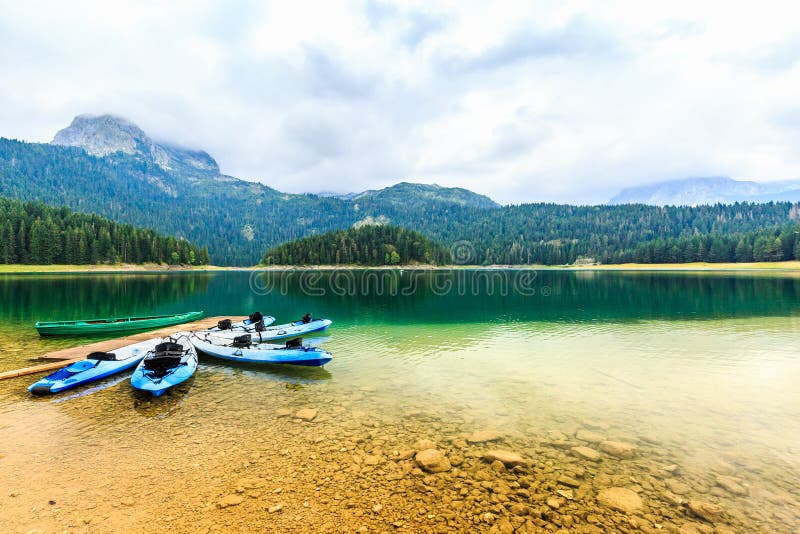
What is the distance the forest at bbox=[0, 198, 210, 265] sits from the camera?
129375 mm

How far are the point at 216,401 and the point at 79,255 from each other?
549ft

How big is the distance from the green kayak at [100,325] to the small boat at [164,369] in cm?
1650

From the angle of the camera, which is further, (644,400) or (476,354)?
(476,354)

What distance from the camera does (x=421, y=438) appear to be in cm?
1316

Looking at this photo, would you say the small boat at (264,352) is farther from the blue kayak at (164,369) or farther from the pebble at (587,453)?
the pebble at (587,453)

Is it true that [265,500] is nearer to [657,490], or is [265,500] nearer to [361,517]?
[361,517]

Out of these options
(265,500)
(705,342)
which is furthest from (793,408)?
(265,500)

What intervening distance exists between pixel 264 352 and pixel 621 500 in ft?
64.9

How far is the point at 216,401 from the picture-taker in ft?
55.5

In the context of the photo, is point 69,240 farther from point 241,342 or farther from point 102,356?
point 241,342

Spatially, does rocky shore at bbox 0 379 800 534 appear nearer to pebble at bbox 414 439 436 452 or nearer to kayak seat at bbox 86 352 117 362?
pebble at bbox 414 439 436 452

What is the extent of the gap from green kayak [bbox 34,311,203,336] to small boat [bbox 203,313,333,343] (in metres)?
11.8

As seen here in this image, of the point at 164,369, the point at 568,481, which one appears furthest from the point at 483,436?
the point at 164,369

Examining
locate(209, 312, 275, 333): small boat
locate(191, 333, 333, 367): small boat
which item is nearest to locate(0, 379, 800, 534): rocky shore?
locate(191, 333, 333, 367): small boat
